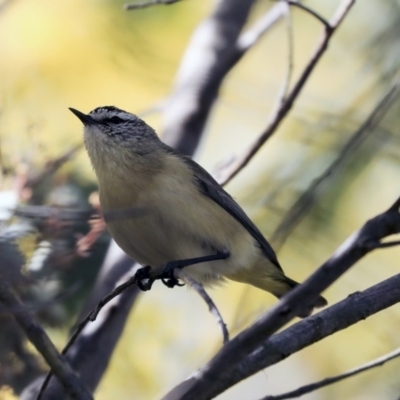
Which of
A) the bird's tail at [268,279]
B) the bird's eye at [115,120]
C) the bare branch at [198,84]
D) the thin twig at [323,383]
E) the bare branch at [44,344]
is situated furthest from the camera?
the bare branch at [198,84]

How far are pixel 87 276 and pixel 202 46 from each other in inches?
74.6

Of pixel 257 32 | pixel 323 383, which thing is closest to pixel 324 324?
pixel 323 383

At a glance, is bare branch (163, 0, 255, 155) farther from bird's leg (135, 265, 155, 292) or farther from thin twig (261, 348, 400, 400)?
thin twig (261, 348, 400, 400)

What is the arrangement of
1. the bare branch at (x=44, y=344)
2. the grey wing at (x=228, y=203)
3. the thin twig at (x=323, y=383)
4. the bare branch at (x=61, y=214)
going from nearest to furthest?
the bare branch at (x=61, y=214) < the bare branch at (x=44, y=344) < the thin twig at (x=323, y=383) < the grey wing at (x=228, y=203)

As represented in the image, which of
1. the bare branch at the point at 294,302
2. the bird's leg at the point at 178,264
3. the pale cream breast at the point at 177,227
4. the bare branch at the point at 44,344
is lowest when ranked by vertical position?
the bare branch at the point at 294,302

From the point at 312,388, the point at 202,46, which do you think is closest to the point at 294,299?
the point at 312,388

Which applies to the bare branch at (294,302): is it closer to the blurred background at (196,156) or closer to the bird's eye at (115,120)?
the blurred background at (196,156)

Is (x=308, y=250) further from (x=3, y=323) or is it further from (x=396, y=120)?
(x=3, y=323)

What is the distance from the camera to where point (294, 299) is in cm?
190

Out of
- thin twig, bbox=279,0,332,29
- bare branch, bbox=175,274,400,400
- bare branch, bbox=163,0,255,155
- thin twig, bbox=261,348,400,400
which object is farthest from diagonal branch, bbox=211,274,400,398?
bare branch, bbox=163,0,255,155

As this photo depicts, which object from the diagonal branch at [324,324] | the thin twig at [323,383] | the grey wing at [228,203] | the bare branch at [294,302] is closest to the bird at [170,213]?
the grey wing at [228,203]

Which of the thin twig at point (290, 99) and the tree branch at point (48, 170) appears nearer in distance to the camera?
the tree branch at point (48, 170)

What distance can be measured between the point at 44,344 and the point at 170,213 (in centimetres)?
136

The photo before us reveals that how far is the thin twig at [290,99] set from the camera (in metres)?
3.59
